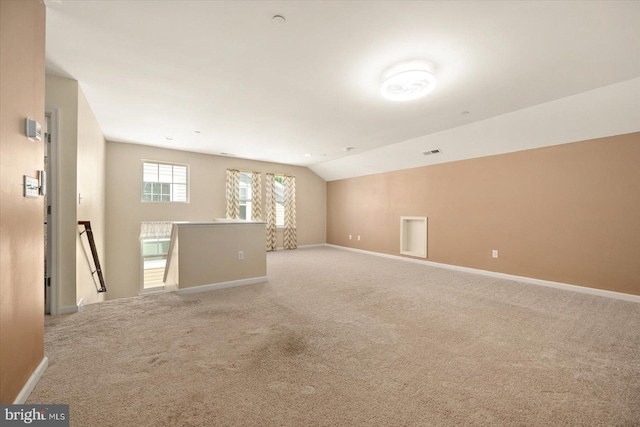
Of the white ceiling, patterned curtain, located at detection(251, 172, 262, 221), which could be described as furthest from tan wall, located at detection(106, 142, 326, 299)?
the white ceiling

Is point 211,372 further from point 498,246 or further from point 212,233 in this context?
point 498,246

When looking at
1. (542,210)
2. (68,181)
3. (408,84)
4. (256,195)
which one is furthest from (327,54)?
(256,195)

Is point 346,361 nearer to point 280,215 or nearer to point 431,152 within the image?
point 431,152

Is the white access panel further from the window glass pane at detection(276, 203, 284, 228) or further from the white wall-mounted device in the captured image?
the white wall-mounted device

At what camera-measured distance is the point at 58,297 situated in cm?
296

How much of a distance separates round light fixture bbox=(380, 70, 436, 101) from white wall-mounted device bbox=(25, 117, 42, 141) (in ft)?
10.3

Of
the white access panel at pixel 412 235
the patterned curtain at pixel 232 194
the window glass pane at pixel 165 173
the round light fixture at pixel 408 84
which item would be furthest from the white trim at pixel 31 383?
the white access panel at pixel 412 235

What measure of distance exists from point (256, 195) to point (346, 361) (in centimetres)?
649

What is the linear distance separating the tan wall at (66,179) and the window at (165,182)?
3.44m

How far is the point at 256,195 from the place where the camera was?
25.9 ft

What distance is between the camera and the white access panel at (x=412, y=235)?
21.2ft

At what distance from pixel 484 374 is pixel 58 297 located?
14.5 feet

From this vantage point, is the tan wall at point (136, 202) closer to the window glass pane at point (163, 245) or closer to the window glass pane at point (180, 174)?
the window glass pane at point (180, 174)

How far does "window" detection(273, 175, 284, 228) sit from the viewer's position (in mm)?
8438
